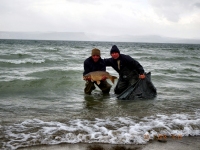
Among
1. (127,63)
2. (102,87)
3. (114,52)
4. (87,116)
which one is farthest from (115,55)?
(87,116)

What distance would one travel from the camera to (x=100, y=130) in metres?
4.99

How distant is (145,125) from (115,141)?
115cm

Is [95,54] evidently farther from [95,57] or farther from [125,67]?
[125,67]

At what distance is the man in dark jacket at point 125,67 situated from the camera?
767cm

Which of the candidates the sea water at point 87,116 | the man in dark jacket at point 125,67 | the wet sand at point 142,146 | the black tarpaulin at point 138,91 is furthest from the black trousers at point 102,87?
the wet sand at point 142,146

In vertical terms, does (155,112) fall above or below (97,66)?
below

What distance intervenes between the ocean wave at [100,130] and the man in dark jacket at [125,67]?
217cm

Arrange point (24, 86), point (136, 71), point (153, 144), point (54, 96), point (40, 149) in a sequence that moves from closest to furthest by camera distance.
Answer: point (40, 149) < point (153, 144) < point (136, 71) < point (54, 96) < point (24, 86)

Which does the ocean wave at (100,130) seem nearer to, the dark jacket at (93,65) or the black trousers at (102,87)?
the dark jacket at (93,65)

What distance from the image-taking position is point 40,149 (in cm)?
412

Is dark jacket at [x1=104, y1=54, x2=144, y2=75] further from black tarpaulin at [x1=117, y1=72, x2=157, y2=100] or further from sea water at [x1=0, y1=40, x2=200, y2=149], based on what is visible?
sea water at [x1=0, y1=40, x2=200, y2=149]

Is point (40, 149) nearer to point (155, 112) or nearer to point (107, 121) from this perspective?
point (107, 121)

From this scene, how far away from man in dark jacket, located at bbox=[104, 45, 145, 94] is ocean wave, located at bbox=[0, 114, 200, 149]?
7.12 ft

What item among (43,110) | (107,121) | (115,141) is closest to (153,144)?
(115,141)
